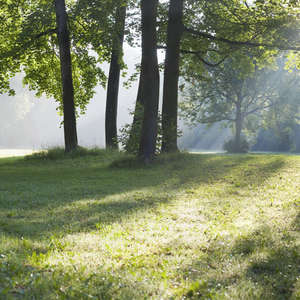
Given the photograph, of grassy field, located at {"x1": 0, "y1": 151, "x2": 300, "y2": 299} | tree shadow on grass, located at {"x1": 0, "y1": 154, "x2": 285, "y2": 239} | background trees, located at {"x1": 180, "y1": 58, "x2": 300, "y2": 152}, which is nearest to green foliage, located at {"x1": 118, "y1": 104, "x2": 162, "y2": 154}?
tree shadow on grass, located at {"x1": 0, "y1": 154, "x2": 285, "y2": 239}

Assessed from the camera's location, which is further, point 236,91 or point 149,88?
point 236,91

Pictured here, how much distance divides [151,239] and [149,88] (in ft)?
29.4

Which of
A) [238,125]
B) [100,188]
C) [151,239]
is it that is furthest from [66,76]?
[238,125]

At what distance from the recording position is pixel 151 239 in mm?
4402

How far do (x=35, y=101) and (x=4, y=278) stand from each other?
12273 centimetres

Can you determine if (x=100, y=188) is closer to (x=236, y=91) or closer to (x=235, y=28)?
(x=235, y=28)

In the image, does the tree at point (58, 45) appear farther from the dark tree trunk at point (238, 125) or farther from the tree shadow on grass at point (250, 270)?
the dark tree trunk at point (238, 125)

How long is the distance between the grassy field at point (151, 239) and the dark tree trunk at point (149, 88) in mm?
3596

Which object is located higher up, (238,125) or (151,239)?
(238,125)

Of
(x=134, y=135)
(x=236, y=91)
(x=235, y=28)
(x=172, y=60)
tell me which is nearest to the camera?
(x=134, y=135)

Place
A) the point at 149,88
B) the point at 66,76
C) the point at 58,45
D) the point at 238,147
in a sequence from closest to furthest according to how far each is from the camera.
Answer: the point at 149,88, the point at 66,76, the point at 58,45, the point at 238,147

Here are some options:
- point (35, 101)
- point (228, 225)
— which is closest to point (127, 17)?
point (228, 225)

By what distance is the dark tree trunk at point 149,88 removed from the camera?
41.5ft

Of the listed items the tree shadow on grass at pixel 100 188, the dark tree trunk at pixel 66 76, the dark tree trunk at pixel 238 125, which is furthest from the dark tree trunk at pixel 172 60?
the dark tree trunk at pixel 238 125
